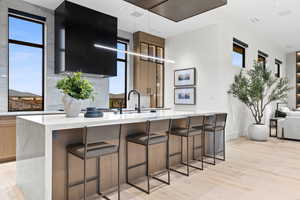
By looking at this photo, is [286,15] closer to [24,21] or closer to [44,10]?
[44,10]

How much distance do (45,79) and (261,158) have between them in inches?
201

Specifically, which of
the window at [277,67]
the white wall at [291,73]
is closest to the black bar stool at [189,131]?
the window at [277,67]

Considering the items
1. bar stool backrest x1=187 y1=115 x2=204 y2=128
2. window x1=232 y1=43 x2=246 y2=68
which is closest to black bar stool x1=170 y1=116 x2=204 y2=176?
bar stool backrest x1=187 y1=115 x2=204 y2=128

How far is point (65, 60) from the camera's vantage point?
4258mm

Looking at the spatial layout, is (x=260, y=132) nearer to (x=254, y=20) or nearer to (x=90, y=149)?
(x=254, y=20)

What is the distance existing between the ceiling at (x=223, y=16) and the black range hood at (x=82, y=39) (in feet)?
0.76

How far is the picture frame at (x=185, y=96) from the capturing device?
20.2 ft

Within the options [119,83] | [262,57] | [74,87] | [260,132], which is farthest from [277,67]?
[74,87]

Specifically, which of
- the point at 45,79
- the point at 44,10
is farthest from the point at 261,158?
the point at 44,10

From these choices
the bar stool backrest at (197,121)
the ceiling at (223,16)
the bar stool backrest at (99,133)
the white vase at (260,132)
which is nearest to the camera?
the bar stool backrest at (99,133)

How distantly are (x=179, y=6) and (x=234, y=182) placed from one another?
2.84m

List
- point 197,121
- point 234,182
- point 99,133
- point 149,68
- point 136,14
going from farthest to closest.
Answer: point 149,68
point 136,14
point 197,121
point 234,182
point 99,133

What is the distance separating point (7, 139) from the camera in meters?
3.74

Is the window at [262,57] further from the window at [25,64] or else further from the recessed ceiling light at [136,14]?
the window at [25,64]
